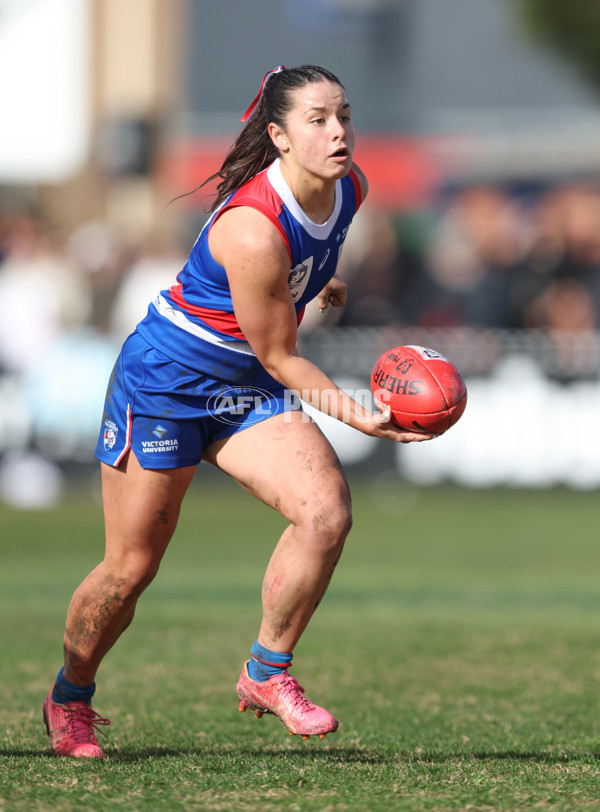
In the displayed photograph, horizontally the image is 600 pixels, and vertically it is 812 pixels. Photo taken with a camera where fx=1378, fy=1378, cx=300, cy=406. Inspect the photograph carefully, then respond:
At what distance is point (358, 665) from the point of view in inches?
285

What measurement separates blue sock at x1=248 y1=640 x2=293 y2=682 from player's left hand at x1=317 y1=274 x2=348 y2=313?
4.55 feet

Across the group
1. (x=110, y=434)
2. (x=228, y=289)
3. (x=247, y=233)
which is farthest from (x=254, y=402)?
(x=247, y=233)

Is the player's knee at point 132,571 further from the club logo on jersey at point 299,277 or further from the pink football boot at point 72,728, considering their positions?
the club logo on jersey at point 299,277

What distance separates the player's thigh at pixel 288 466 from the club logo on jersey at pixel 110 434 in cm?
38

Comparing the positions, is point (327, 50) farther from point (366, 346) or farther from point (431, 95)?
point (366, 346)

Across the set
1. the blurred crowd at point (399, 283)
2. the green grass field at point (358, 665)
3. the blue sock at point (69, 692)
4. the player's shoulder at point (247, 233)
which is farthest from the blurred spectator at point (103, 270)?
the player's shoulder at point (247, 233)

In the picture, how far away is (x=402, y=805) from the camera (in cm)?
417

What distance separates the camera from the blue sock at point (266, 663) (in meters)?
4.88

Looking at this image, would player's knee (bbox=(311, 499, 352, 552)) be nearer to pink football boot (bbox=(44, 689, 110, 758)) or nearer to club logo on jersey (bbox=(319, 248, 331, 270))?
club logo on jersey (bbox=(319, 248, 331, 270))

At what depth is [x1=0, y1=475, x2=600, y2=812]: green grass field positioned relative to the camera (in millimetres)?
4480

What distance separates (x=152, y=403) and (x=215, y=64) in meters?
29.7

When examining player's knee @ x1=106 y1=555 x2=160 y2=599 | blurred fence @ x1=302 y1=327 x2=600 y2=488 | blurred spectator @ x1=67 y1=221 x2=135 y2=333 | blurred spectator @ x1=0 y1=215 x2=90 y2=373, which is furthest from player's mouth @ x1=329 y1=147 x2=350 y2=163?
blurred spectator @ x1=67 y1=221 x2=135 y2=333

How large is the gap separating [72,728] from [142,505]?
931 millimetres

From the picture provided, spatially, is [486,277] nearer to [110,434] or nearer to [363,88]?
[110,434]
